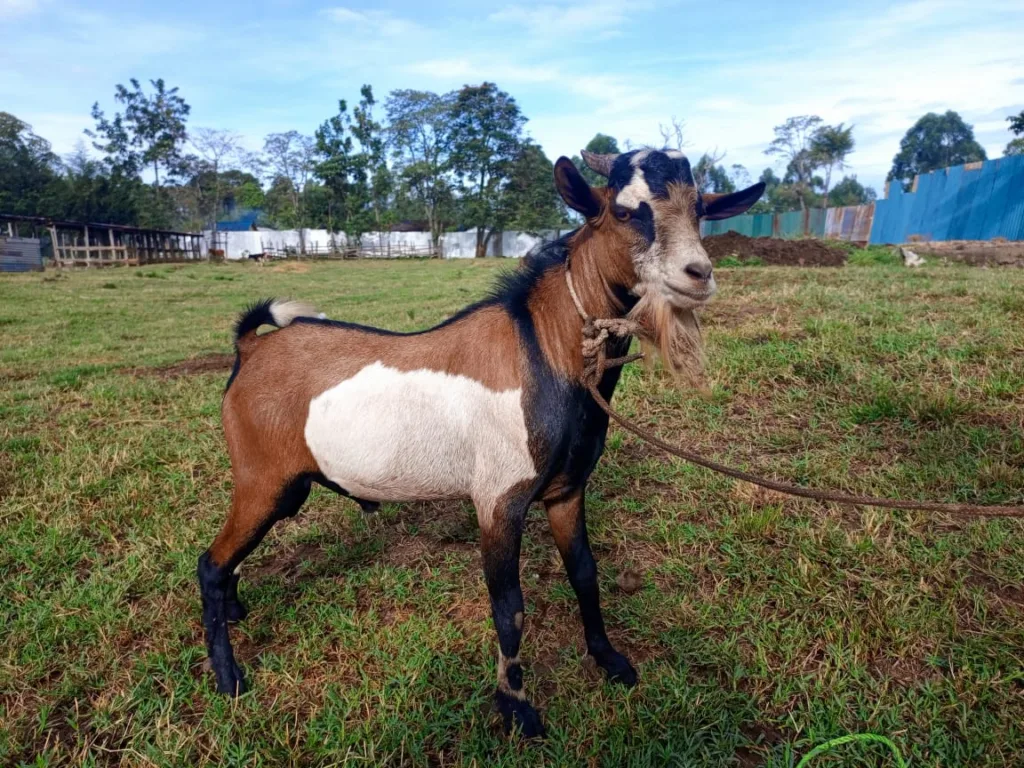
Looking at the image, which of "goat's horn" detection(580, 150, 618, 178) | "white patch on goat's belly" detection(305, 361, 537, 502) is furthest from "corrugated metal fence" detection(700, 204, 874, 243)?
"white patch on goat's belly" detection(305, 361, 537, 502)

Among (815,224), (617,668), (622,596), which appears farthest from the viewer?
(815,224)

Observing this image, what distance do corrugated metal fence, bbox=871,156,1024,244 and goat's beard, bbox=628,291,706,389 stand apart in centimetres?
1763

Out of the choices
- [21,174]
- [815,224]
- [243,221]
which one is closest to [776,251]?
[815,224]

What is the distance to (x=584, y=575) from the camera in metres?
2.68

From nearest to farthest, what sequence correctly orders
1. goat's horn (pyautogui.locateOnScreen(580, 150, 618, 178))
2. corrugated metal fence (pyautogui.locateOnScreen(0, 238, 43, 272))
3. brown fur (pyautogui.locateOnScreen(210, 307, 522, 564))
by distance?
goat's horn (pyautogui.locateOnScreen(580, 150, 618, 178)) < brown fur (pyautogui.locateOnScreen(210, 307, 522, 564)) < corrugated metal fence (pyautogui.locateOnScreen(0, 238, 43, 272))

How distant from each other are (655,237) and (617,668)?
1.81m

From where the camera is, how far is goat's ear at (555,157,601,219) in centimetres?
223

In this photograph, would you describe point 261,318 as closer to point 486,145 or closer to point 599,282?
point 599,282

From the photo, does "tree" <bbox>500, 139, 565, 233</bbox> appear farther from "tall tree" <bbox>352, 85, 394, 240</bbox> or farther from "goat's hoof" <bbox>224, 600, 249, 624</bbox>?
"goat's hoof" <bbox>224, 600, 249, 624</bbox>

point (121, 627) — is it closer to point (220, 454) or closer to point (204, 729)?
point (204, 729)

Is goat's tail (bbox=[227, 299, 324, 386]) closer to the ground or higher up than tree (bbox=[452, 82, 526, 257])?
closer to the ground

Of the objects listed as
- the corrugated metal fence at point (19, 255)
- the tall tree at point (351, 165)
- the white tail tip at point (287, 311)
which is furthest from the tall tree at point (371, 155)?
the white tail tip at point (287, 311)

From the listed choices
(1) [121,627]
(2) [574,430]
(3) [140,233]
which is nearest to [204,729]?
(1) [121,627]

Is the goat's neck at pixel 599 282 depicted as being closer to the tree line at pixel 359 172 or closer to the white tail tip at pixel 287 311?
the white tail tip at pixel 287 311
